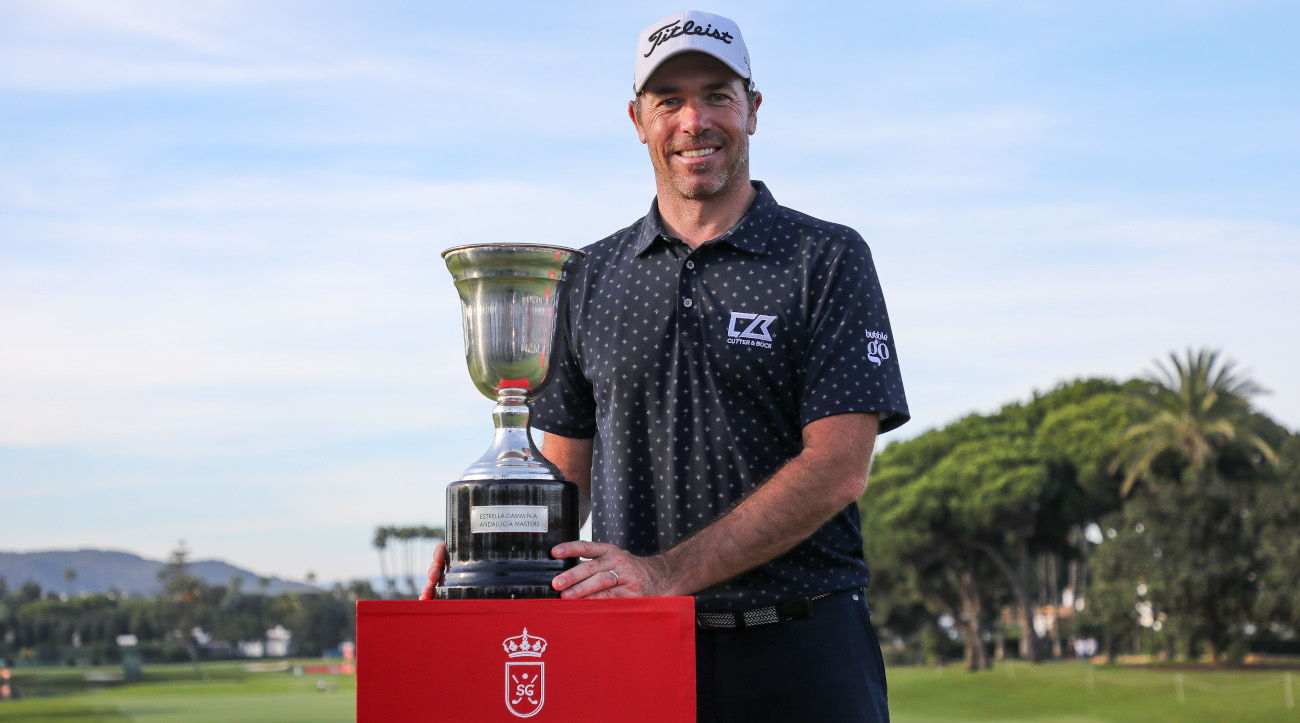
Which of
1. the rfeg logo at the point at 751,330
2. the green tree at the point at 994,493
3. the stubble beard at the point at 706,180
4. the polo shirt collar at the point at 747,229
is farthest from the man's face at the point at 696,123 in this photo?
the green tree at the point at 994,493

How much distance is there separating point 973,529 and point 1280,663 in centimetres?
1323

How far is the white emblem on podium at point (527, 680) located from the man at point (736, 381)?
74 centimetres

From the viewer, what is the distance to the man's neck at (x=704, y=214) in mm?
3494

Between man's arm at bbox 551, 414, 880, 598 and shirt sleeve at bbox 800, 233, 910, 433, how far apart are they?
1.9 inches

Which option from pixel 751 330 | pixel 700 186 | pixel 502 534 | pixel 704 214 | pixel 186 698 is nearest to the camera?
pixel 502 534

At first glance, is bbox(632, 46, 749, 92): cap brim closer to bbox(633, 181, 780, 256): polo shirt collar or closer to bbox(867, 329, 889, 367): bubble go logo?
bbox(633, 181, 780, 256): polo shirt collar

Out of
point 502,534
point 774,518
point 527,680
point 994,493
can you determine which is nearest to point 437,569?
point 502,534

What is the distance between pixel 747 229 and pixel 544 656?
1398mm

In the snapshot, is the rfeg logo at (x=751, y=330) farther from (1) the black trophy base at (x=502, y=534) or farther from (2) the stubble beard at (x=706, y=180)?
(1) the black trophy base at (x=502, y=534)

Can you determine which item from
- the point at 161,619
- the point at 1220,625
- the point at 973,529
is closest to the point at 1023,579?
the point at 973,529

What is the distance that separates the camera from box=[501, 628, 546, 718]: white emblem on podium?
2.47 m

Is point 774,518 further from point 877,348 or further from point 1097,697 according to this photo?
point 1097,697

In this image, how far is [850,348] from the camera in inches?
124

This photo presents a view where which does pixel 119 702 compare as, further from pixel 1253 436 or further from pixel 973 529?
pixel 1253 436
